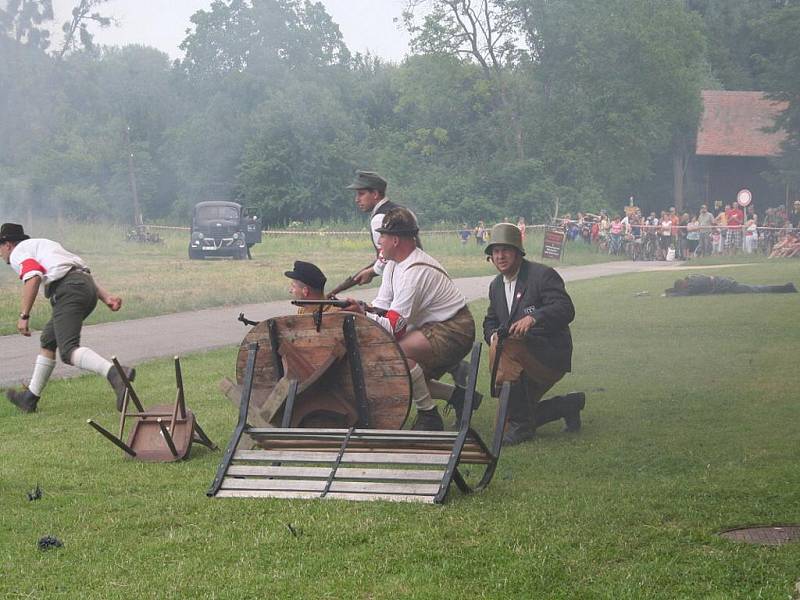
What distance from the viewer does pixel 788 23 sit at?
54.1 ft

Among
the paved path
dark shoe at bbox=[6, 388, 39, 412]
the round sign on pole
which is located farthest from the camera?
the round sign on pole

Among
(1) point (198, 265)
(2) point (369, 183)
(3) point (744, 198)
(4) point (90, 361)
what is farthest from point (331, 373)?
(3) point (744, 198)

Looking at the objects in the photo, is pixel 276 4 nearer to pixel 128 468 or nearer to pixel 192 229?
pixel 192 229

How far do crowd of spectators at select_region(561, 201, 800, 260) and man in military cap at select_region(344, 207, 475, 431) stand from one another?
25215 mm

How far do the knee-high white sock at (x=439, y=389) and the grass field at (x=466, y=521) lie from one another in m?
0.38

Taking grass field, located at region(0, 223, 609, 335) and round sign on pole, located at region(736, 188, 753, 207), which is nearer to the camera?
grass field, located at region(0, 223, 609, 335)

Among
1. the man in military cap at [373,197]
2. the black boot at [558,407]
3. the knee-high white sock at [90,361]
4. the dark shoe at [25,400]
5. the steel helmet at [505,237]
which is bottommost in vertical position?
the dark shoe at [25,400]

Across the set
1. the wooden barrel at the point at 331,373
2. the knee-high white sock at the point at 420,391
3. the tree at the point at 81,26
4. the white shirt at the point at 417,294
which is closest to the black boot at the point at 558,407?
the knee-high white sock at the point at 420,391

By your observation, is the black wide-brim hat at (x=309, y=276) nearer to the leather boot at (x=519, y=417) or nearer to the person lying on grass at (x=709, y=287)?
the leather boot at (x=519, y=417)

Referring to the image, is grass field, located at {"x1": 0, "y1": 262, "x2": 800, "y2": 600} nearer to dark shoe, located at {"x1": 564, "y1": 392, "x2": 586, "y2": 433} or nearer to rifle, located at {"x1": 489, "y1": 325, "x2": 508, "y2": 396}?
dark shoe, located at {"x1": 564, "y1": 392, "x2": 586, "y2": 433}

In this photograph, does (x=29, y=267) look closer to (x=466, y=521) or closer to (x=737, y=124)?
(x=466, y=521)

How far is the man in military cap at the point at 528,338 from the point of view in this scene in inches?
323

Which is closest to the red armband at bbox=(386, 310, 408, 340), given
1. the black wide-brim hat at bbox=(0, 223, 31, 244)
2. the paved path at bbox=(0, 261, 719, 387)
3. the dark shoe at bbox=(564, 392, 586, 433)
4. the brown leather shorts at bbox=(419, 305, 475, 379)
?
the brown leather shorts at bbox=(419, 305, 475, 379)

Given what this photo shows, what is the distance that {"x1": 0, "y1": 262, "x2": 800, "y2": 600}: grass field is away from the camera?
15.8 ft
